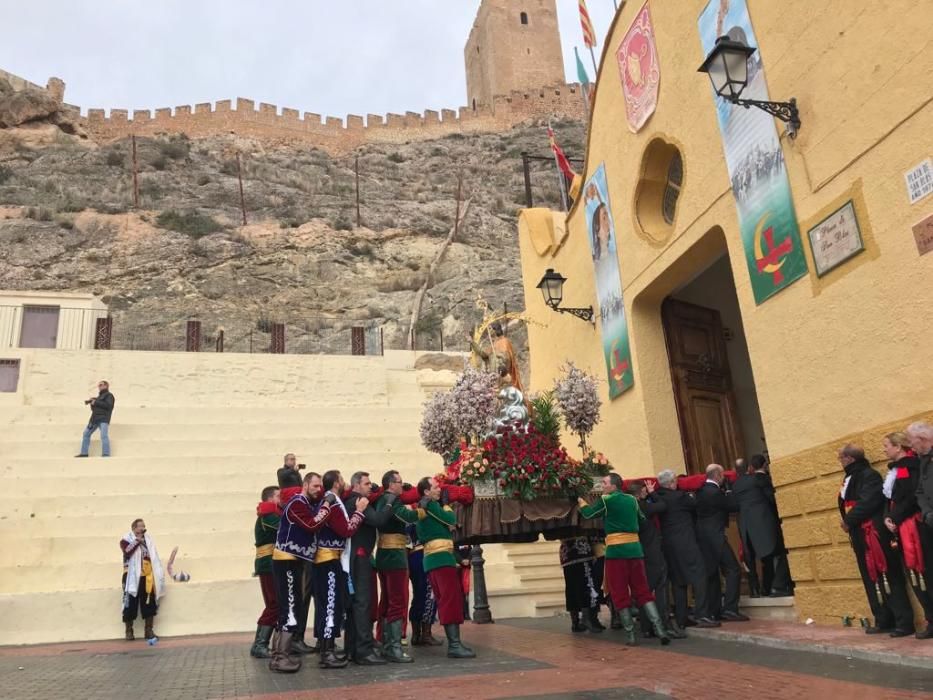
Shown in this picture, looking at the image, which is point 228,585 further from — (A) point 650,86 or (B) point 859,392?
(A) point 650,86

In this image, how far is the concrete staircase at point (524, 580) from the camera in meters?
10.8

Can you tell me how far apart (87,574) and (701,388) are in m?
9.65

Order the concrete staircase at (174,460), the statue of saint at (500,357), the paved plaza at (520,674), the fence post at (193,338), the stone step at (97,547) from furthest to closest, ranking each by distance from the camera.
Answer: the fence post at (193,338) → the stone step at (97,547) → the concrete staircase at (174,460) → the statue of saint at (500,357) → the paved plaza at (520,674)

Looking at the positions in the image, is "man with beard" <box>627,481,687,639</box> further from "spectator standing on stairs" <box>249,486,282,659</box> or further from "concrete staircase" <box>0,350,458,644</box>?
"concrete staircase" <box>0,350,458,644</box>

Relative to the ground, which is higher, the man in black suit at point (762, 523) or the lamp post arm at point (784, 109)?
the lamp post arm at point (784, 109)

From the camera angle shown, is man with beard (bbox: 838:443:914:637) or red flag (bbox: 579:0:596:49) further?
red flag (bbox: 579:0:596:49)

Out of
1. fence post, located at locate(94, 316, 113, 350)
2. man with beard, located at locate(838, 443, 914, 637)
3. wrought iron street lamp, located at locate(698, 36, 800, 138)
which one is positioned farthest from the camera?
fence post, located at locate(94, 316, 113, 350)

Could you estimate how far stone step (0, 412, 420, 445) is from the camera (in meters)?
14.6

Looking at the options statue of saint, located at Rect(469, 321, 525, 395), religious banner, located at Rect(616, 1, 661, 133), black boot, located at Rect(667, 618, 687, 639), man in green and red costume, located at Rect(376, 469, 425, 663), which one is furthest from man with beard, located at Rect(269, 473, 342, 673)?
religious banner, located at Rect(616, 1, 661, 133)

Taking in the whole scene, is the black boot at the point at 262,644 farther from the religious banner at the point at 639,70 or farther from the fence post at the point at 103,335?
the fence post at the point at 103,335

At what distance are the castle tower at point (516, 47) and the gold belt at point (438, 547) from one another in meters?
69.2

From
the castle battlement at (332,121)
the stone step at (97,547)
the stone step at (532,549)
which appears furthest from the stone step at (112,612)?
the castle battlement at (332,121)

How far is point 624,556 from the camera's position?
7.14 metres

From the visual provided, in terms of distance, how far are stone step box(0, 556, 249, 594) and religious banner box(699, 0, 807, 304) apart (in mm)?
8532
